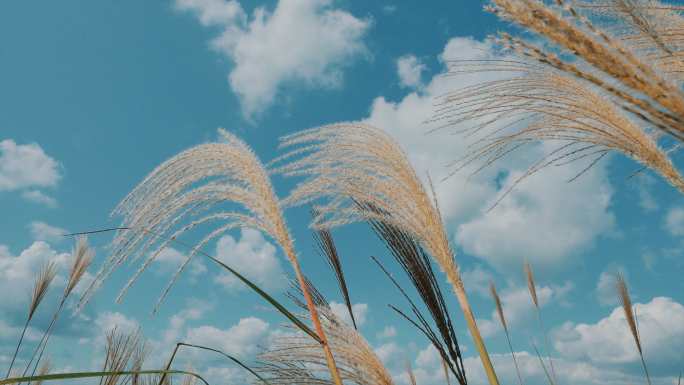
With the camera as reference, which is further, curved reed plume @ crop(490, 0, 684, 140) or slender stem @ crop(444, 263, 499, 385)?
slender stem @ crop(444, 263, 499, 385)

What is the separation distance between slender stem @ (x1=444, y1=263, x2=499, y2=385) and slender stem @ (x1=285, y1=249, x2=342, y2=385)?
0.54 m

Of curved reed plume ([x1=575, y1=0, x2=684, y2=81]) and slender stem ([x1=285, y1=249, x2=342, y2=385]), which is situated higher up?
curved reed plume ([x1=575, y1=0, x2=684, y2=81])

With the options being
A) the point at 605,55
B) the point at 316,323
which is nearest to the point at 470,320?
the point at 316,323

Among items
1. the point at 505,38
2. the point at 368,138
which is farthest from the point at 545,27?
the point at 368,138

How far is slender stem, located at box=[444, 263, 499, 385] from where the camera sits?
5.33 ft

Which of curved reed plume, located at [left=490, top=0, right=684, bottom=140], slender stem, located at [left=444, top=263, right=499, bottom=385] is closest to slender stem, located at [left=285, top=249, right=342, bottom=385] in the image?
slender stem, located at [left=444, top=263, right=499, bottom=385]

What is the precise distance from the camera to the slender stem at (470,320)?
1625mm

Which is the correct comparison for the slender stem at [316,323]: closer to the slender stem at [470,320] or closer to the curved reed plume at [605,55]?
the slender stem at [470,320]

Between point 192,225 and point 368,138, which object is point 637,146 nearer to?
point 368,138

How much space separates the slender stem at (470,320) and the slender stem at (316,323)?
0.54 meters

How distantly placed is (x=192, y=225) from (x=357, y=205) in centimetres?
83

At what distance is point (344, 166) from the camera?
2246 mm

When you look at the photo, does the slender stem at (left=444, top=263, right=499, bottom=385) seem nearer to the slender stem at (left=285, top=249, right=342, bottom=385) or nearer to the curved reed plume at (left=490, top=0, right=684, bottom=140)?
the slender stem at (left=285, top=249, right=342, bottom=385)

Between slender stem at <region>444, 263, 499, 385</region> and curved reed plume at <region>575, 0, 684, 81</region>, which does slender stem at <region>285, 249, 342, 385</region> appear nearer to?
slender stem at <region>444, 263, 499, 385</region>
